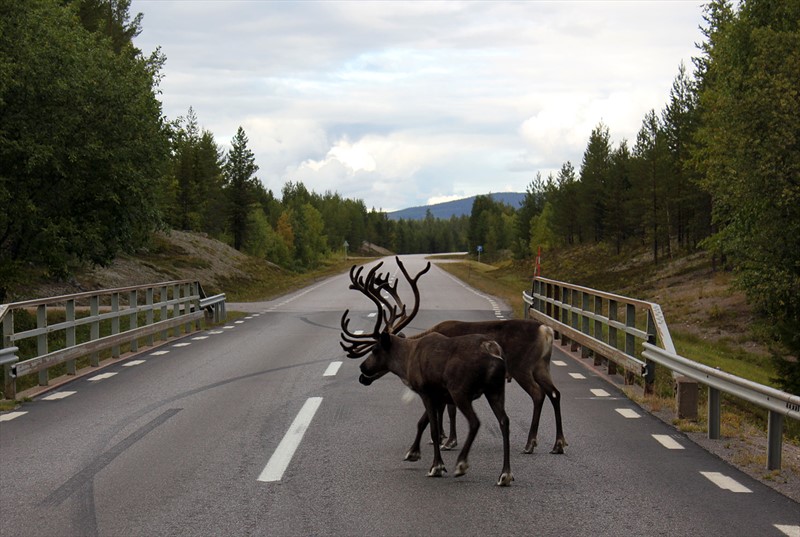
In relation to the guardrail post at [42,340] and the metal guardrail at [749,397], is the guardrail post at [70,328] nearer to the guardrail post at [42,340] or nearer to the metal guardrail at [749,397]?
the guardrail post at [42,340]

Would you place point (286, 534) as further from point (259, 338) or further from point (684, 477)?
point (259, 338)

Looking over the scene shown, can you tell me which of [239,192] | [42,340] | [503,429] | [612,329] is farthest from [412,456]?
[239,192]

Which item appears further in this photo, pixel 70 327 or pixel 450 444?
pixel 70 327

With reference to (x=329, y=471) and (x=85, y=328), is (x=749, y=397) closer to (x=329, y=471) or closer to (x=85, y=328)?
(x=329, y=471)

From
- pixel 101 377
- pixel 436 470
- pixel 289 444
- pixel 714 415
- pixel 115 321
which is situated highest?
pixel 115 321

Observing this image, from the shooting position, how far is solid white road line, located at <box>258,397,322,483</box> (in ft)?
22.6

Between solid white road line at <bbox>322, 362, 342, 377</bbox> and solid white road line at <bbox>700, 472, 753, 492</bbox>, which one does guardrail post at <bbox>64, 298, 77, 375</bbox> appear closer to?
solid white road line at <bbox>322, 362, 342, 377</bbox>

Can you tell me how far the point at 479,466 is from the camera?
7.17 m

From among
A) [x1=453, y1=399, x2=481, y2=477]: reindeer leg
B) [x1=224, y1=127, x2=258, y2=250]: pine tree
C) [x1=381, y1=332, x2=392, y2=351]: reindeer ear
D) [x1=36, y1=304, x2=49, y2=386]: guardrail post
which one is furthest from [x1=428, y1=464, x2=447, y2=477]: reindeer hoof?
[x1=224, y1=127, x2=258, y2=250]: pine tree

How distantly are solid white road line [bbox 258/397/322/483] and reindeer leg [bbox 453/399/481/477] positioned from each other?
1.41m

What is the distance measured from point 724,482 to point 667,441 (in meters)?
1.59

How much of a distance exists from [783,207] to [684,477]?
74.9 feet

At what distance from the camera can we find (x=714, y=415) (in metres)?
8.46

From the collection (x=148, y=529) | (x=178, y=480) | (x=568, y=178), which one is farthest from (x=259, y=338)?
(x=568, y=178)
